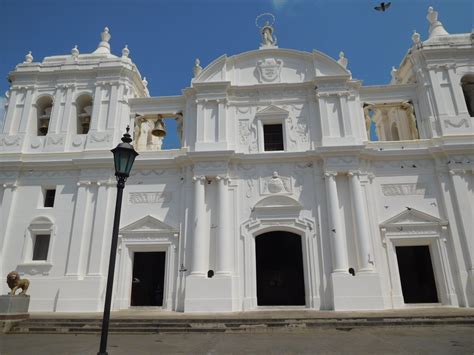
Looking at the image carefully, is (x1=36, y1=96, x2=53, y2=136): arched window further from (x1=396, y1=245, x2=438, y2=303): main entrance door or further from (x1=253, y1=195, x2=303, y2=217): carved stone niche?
(x1=396, y1=245, x2=438, y2=303): main entrance door

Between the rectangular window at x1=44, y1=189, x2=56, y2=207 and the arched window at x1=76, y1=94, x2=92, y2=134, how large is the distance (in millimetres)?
3503

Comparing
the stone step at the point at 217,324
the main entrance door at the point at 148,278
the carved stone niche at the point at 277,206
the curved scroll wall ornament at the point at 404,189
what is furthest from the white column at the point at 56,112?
the curved scroll wall ornament at the point at 404,189

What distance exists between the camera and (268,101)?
55.9 ft

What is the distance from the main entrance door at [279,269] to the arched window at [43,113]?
1299 cm

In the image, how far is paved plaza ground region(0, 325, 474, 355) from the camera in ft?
23.4

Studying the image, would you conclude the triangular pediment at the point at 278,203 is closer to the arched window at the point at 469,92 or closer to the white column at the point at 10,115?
the arched window at the point at 469,92

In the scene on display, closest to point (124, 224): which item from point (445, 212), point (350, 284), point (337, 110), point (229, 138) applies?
point (229, 138)

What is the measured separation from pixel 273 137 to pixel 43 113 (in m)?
13.0

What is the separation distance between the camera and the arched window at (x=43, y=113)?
18141 millimetres

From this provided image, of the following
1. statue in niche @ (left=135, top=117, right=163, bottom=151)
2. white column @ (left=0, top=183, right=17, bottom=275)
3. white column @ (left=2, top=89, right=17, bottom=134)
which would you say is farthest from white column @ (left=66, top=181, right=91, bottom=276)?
white column @ (left=2, top=89, right=17, bottom=134)

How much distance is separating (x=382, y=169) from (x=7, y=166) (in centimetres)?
1803

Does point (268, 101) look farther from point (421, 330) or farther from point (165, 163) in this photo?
point (421, 330)

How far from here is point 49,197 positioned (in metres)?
16.5

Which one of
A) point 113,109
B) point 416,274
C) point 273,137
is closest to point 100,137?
point 113,109
